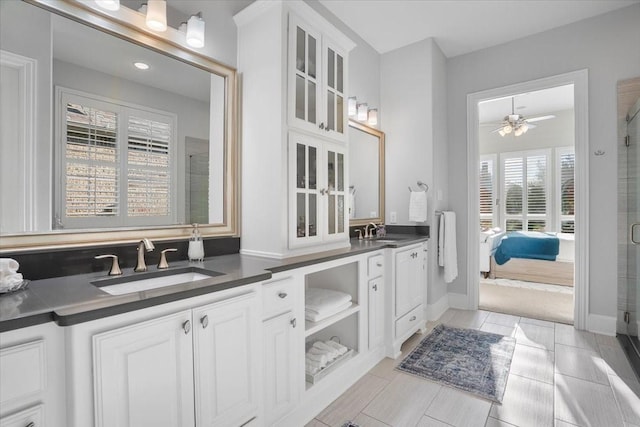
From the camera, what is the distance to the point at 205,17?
193 centimetres

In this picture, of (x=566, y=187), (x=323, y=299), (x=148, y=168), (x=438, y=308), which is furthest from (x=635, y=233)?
(x=566, y=187)

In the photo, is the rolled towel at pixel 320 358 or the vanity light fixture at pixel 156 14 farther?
the rolled towel at pixel 320 358

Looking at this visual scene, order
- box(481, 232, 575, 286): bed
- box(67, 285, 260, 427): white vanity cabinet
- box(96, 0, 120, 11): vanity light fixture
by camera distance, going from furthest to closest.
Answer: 1. box(481, 232, 575, 286): bed
2. box(96, 0, 120, 11): vanity light fixture
3. box(67, 285, 260, 427): white vanity cabinet

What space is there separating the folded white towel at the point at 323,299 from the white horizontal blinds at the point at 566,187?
232 inches

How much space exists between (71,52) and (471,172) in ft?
11.6

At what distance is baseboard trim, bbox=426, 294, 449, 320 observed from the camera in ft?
10.8

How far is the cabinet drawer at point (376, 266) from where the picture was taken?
228 centimetres

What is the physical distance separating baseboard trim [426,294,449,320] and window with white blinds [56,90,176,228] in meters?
2.65

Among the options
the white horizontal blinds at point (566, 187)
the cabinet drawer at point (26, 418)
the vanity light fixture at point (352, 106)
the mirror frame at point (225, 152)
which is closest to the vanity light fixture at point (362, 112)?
the vanity light fixture at point (352, 106)

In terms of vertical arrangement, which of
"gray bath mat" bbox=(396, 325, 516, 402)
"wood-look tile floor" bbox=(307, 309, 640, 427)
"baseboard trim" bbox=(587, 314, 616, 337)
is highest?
"baseboard trim" bbox=(587, 314, 616, 337)

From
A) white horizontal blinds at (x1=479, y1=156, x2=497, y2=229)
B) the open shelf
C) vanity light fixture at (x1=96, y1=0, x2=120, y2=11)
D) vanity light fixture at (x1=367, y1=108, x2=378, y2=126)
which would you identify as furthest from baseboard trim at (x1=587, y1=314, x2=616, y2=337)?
vanity light fixture at (x1=96, y1=0, x2=120, y2=11)

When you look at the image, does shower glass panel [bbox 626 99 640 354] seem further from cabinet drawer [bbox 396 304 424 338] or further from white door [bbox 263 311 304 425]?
white door [bbox 263 311 304 425]

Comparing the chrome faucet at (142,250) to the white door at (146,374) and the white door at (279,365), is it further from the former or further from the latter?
the white door at (279,365)

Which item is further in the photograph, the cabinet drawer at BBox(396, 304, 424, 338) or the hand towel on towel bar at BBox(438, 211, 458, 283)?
the hand towel on towel bar at BBox(438, 211, 458, 283)
